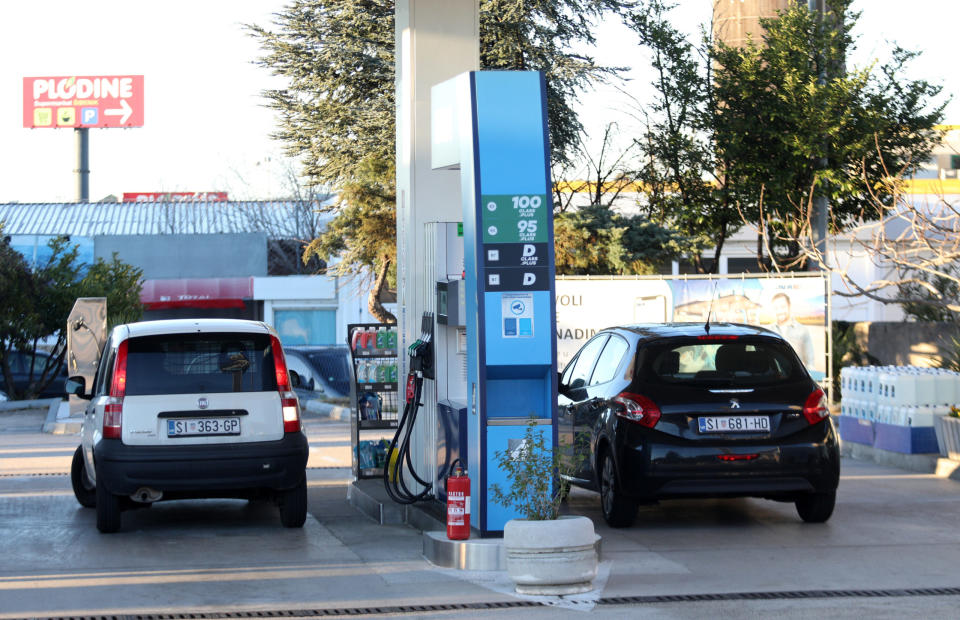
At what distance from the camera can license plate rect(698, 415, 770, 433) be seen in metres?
9.11

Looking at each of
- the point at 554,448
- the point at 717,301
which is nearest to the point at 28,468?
the point at 554,448

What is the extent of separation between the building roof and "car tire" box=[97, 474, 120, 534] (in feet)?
157

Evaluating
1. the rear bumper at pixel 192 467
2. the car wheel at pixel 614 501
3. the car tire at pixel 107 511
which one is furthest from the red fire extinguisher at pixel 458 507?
the car tire at pixel 107 511

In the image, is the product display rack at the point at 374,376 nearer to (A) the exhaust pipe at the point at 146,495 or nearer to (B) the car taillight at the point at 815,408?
(A) the exhaust pipe at the point at 146,495

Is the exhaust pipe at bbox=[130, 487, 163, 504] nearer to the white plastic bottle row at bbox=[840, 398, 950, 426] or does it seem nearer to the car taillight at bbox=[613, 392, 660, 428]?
the car taillight at bbox=[613, 392, 660, 428]

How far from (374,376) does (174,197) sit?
55639mm

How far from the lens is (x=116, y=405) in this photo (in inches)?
358

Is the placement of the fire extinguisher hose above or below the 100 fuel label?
below

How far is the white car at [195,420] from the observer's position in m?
9.08

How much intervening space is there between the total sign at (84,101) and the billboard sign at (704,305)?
183 ft

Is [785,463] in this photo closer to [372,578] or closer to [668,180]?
[372,578]

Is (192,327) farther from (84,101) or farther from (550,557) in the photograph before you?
(84,101)

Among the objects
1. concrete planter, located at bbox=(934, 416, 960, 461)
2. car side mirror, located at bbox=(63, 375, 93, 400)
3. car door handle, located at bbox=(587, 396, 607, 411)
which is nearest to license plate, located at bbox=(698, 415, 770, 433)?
car door handle, located at bbox=(587, 396, 607, 411)

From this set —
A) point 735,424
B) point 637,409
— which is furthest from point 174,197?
point 735,424
